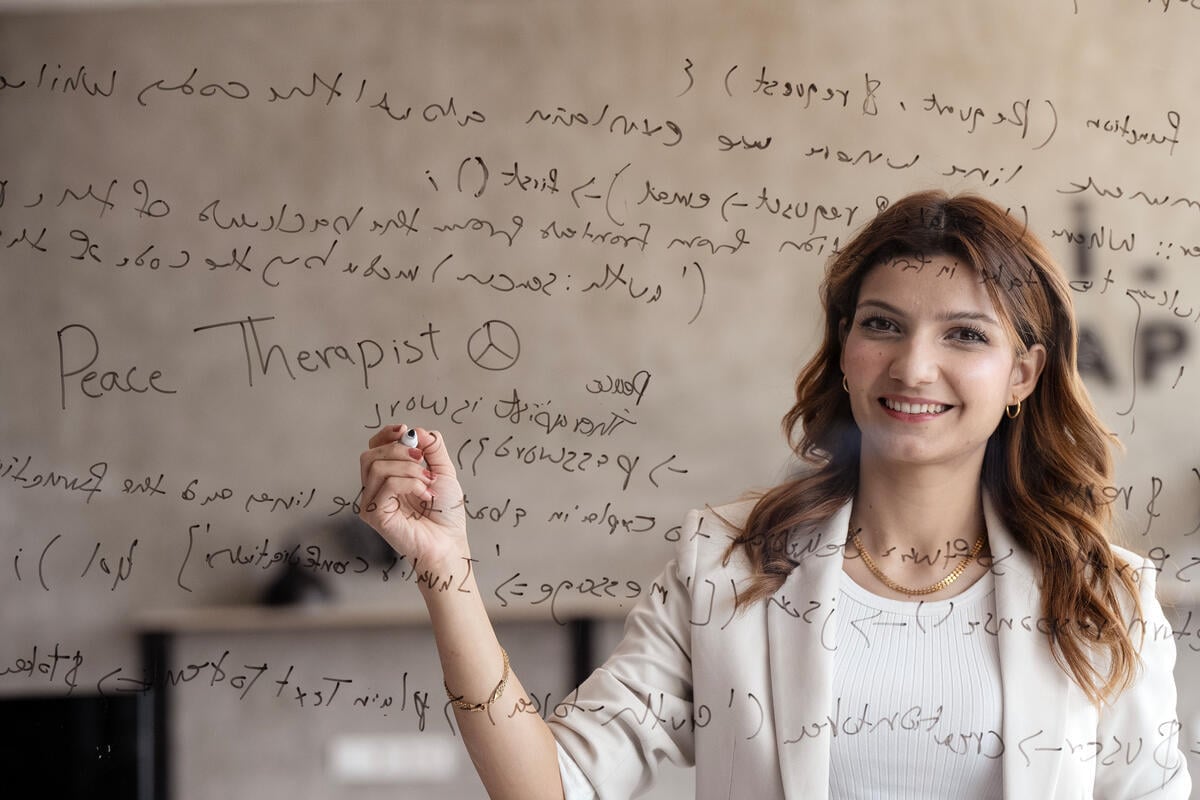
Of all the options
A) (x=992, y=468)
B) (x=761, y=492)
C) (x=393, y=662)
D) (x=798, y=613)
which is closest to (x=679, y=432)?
(x=761, y=492)

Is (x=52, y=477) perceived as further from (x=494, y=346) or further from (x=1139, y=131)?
(x=1139, y=131)

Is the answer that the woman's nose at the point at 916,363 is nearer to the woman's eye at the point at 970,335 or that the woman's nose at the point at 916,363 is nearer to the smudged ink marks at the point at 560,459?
the woman's eye at the point at 970,335

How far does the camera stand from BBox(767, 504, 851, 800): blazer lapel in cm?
117

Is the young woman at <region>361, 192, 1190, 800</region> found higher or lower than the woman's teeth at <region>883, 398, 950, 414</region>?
lower

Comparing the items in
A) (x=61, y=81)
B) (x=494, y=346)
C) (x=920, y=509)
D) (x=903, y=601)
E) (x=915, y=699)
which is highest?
(x=61, y=81)

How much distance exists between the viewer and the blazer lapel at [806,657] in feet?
3.84

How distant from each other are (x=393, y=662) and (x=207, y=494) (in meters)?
0.33

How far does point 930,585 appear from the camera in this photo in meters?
1.26

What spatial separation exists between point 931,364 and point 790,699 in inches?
16.2

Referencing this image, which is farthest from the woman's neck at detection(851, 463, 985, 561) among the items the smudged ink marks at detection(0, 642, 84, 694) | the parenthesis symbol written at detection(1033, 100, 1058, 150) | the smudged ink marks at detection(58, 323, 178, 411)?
the smudged ink marks at detection(0, 642, 84, 694)

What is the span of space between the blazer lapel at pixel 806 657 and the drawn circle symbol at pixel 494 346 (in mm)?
436

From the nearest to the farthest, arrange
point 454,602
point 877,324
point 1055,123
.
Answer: point 454,602 → point 877,324 → point 1055,123

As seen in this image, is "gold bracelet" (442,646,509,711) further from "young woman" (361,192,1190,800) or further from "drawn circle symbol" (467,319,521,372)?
"drawn circle symbol" (467,319,521,372)

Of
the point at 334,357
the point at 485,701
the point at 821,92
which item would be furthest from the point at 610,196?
the point at 485,701
